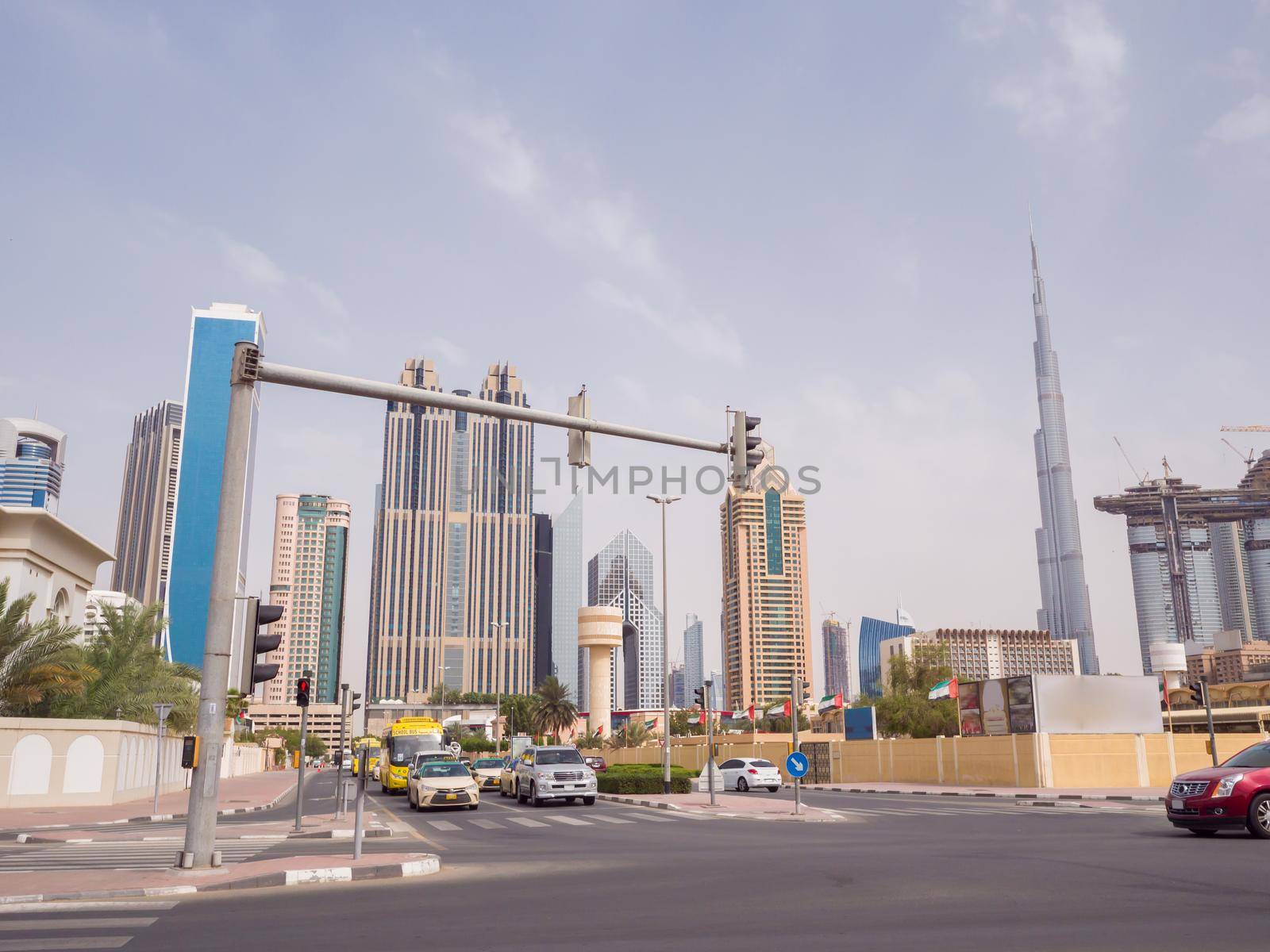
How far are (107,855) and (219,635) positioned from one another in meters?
5.83

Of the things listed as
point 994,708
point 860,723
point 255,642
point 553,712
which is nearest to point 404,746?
point 994,708

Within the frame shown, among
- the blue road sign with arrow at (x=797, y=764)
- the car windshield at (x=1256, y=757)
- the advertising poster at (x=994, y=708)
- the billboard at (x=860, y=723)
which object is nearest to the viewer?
the car windshield at (x=1256, y=757)

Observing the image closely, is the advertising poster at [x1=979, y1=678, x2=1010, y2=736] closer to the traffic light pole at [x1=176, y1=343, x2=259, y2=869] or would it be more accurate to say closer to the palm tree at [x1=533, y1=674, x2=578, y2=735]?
the traffic light pole at [x1=176, y1=343, x2=259, y2=869]

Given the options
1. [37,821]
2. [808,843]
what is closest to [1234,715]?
[808,843]

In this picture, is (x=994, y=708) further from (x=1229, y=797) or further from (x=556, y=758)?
(x=1229, y=797)

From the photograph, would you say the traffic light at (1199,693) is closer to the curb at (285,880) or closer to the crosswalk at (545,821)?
the crosswalk at (545,821)

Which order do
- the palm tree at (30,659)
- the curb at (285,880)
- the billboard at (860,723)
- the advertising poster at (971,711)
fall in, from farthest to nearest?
the billboard at (860,723), the advertising poster at (971,711), the palm tree at (30,659), the curb at (285,880)

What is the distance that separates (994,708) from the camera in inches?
1713

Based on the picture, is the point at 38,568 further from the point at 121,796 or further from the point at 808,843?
the point at 808,843

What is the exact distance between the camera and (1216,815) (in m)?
15.8

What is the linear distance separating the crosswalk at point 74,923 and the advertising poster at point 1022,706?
3610cm

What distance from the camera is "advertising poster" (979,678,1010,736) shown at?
42.6m

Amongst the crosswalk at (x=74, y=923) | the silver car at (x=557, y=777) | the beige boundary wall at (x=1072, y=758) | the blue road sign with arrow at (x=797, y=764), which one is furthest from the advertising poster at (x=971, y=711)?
the crosswalk at (x=74, y=923)

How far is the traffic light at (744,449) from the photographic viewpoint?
16469mm
